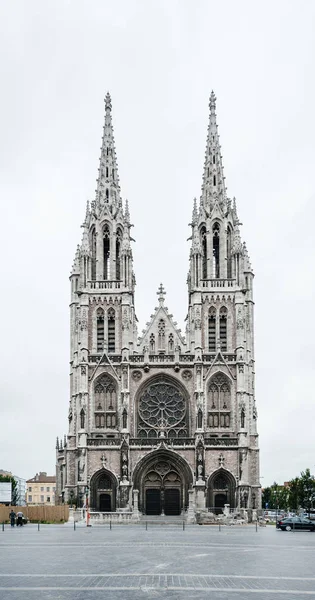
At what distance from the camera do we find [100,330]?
69.9m

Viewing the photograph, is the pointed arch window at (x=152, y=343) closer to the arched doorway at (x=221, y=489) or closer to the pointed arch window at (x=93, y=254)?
the pointed arch window at (x=93, y=254)

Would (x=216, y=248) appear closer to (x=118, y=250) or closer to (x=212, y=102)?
(x=118, y=250)

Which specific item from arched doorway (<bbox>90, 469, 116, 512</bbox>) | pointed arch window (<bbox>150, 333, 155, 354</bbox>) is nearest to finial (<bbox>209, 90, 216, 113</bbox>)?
pointed arch window (<bbox>150, 333, 155, 354</bbox>)

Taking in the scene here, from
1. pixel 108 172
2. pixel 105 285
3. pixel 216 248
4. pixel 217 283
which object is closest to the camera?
pixel 217 283

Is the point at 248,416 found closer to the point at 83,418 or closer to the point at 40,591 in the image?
the point at 83,418

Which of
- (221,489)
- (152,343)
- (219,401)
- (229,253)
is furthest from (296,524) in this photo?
(229,253)

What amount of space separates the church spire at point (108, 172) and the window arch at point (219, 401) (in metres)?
19.6

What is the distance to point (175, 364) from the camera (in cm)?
6812

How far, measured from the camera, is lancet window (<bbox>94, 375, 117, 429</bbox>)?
67.5 m

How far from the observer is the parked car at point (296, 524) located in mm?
48531

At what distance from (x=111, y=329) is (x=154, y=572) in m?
51.1

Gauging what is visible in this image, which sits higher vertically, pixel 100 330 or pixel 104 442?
pixel 100 330

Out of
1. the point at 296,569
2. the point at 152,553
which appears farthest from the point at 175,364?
the point at 296,569

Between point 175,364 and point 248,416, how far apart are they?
25.1ft
